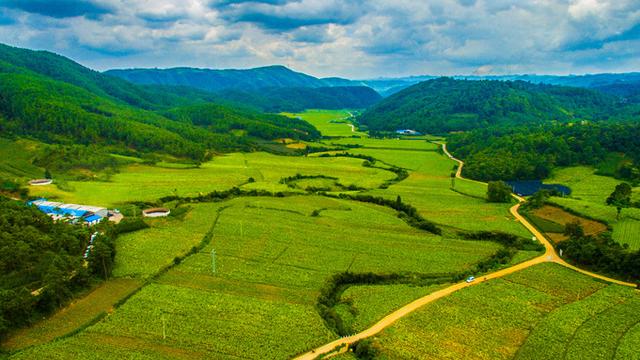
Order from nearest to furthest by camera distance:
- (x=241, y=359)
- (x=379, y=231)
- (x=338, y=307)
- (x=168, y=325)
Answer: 1. (x=241, y=359)
2. (x=168, y=325)
3. (x=338, y=307)
4. (x=379, y=231)

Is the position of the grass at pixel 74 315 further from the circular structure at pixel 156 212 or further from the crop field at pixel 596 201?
the crop field at pixel 596 201

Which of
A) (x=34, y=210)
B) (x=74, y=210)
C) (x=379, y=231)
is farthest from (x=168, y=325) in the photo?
(x=74, y=210)

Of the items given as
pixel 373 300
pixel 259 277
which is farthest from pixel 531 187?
pixel 259 277

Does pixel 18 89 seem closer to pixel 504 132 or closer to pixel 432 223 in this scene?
pixel 432 223

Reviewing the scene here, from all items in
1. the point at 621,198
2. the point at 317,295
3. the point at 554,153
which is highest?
the point at 554,153

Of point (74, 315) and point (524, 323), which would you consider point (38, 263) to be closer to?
point (74, 315)

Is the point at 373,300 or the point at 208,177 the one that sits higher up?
the point at 208,177

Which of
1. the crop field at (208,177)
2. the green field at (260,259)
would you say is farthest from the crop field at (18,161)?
the green field at (260,259)
